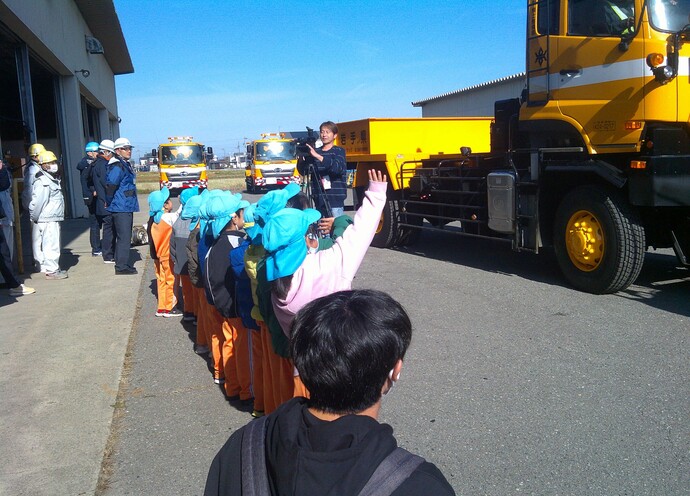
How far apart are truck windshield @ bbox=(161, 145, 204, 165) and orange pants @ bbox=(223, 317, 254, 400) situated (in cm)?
2560

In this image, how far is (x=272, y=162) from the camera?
29688mm

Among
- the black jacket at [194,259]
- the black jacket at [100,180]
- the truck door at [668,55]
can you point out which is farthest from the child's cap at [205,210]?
the black jacket at [100,180]

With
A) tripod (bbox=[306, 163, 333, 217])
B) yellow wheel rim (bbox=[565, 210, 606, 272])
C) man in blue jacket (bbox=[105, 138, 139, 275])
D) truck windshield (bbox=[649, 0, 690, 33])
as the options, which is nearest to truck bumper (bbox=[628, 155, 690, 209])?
yellow wheel rim (bbox=[565, 210, 606, 272])

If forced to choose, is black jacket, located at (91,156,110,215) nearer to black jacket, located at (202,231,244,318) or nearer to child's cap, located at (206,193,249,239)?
child's cap, located at (206,193,249,239)

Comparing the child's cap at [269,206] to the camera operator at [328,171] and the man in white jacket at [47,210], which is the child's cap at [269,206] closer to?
Answer: the camera operator at [328,171]

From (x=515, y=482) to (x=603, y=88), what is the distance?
15.8 feet

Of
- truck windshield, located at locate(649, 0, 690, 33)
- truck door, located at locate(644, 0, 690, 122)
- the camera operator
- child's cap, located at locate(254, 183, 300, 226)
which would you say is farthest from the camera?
the camera operator

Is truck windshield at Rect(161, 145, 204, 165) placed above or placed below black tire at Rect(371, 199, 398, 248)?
above

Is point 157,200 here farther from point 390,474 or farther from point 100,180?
point 390,474

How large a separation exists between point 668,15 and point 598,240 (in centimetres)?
232

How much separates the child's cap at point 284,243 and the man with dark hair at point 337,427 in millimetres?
1278

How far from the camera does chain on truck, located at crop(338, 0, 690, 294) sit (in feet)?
20.8

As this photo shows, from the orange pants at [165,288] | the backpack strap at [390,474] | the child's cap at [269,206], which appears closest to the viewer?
the backpack strap at [390,474]

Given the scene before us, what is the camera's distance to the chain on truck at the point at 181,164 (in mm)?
28891
